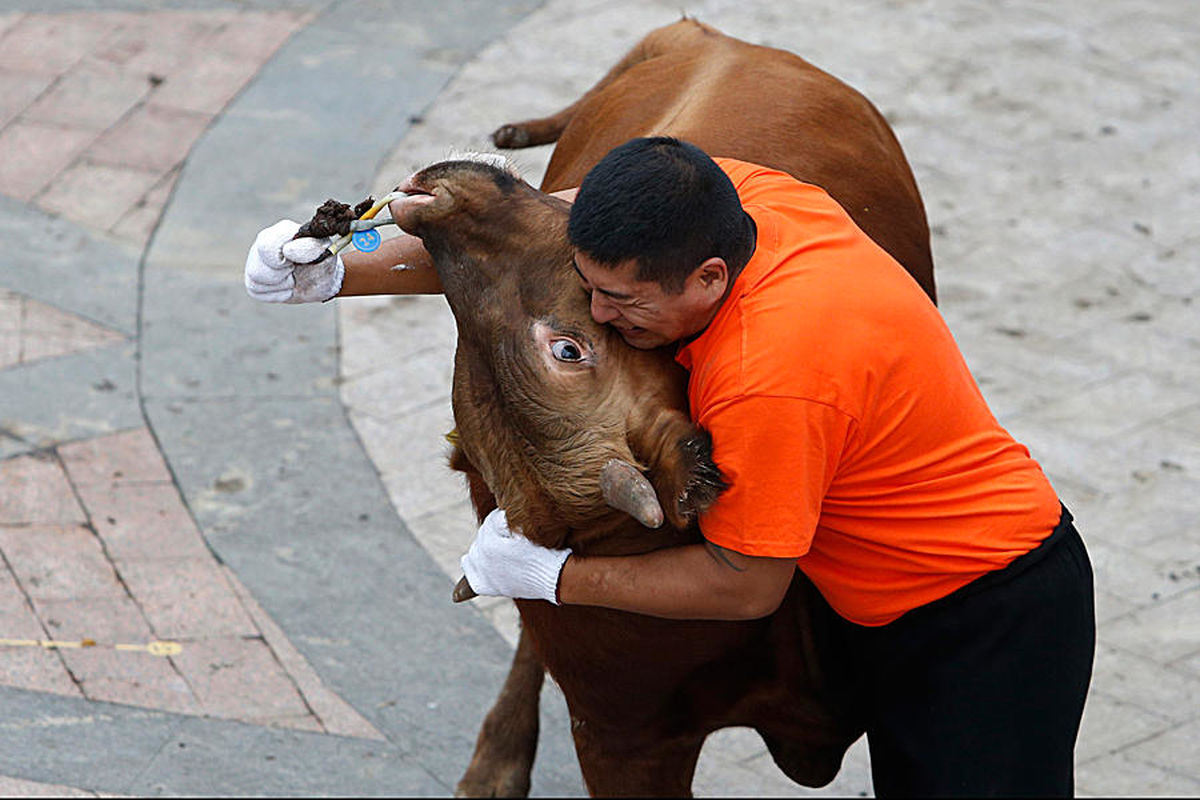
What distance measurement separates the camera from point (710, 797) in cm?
420

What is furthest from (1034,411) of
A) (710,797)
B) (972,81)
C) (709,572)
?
(709,572)

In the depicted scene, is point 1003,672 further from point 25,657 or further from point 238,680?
point 25,657

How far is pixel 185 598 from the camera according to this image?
181 inches

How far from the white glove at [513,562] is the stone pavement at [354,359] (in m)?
1.53

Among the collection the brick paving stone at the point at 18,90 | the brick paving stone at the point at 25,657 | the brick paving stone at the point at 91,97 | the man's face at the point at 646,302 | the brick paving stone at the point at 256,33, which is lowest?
the brick paving stone at the point at 256,33

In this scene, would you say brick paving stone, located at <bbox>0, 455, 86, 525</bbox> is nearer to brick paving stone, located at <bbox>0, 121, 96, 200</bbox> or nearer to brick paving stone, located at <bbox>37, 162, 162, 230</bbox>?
brick paving stone, located at <bbox>37, 162, 162, 230</bbox>

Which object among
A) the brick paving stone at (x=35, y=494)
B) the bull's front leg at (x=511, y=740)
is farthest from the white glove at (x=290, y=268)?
the brick paving stone at (x=35, y=494)

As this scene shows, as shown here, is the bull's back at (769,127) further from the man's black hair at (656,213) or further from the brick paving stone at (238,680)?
the brick paving stone at (238,680)

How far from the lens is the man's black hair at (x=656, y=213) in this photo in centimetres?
239

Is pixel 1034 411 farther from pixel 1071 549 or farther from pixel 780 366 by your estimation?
pixel 780 366

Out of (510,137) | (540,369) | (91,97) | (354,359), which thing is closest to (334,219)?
(540,369)

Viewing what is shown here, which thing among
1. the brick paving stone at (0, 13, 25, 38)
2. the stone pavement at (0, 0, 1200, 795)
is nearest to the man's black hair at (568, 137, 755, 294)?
the stone pavement at (0, 0, 1200, 795)

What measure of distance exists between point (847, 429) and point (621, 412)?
37cm

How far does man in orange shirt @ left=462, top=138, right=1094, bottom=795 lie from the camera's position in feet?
7.99
